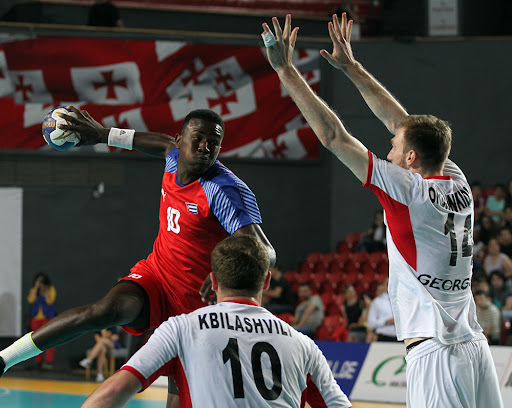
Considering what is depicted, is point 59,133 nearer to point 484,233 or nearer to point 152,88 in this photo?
Answer: point 484,233

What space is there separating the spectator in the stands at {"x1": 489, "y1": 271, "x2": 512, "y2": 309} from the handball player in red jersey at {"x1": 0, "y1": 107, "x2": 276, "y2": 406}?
7454mm

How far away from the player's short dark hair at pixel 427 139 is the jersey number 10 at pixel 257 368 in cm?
152

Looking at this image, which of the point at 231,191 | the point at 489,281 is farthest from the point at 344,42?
the point at 489,281

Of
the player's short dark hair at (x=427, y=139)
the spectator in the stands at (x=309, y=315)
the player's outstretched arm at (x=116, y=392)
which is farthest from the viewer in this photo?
the spectator in the stands at (x=309, y=315)

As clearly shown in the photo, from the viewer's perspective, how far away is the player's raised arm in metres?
3.75

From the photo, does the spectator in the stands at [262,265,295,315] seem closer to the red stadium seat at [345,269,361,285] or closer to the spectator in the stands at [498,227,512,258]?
the red stadium seat at [345,269,361,285]

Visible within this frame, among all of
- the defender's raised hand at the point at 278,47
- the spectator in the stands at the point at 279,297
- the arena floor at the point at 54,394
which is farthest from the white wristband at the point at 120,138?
the spectator in the stands at the point at 279,297

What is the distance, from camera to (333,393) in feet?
9.78

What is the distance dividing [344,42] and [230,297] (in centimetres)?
222

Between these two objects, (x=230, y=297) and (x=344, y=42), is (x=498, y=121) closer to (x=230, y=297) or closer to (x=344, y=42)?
(x=344, y=42)

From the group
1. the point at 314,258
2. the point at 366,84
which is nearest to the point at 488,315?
the point at 314,258

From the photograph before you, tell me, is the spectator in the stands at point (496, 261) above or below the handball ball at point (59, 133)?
below

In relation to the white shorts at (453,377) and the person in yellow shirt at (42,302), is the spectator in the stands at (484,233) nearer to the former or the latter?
the person in yellow shirt at (42,302)

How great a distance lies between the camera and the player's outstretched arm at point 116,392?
261 centimetres
